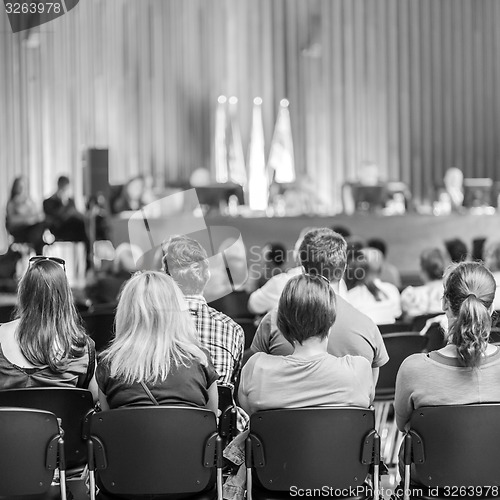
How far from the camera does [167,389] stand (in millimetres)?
3092

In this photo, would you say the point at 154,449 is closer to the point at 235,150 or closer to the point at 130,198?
the point at 130,198

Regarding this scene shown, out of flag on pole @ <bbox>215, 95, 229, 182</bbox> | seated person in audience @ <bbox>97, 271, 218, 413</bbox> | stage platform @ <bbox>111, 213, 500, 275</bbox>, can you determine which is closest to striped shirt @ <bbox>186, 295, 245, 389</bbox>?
seated person in audience @ <bbox>97, 271, 218, 413</bbox>

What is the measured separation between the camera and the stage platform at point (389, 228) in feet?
33.9

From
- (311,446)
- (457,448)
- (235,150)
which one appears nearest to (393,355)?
(457,448)

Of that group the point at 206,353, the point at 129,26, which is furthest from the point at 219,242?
the point at 206,353

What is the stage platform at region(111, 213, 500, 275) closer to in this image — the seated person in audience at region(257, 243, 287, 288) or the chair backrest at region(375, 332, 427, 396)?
the seated person in audience at region(257, 243, 287, 288)

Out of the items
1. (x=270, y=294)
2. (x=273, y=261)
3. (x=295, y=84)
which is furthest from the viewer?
(x=295, y=84)

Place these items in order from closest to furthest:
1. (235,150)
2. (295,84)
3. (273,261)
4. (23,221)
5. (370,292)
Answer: (370,292)
(273,261)
(23,221)
(235,150)
(295,84)

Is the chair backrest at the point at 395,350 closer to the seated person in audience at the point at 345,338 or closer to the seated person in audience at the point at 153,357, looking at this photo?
the seated person in audience at the point at 345,338

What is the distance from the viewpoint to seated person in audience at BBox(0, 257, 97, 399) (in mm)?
3326

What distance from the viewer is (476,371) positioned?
3086mm

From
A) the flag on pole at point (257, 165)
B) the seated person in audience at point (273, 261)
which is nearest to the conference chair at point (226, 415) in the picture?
the seated person in audience at point (273, 261)

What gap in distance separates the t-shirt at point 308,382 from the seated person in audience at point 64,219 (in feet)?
25.7

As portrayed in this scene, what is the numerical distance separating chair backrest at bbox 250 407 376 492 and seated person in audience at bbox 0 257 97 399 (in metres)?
0.77
